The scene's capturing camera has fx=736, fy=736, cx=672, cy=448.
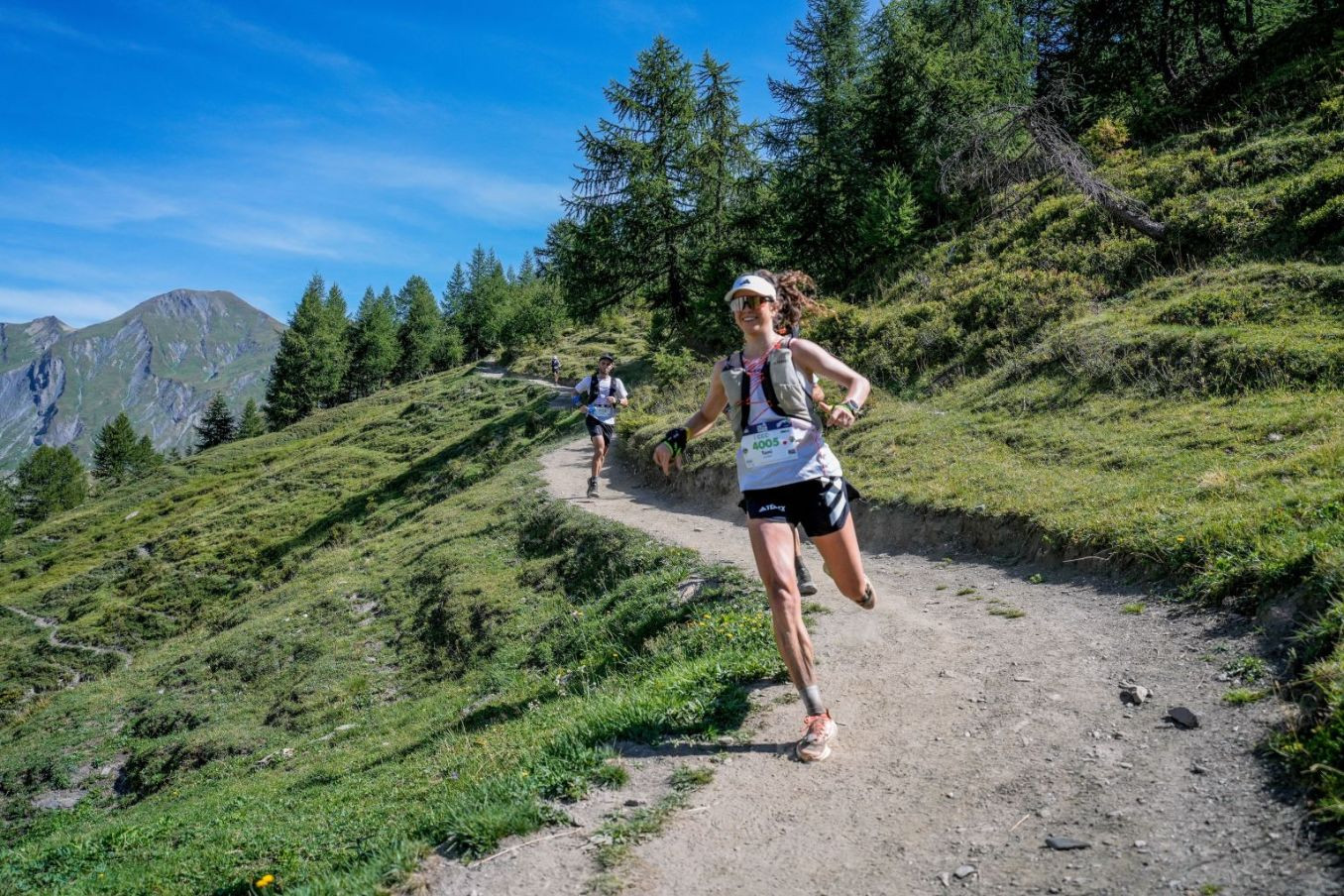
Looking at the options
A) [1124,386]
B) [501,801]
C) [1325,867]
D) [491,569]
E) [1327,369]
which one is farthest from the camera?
[491,569]

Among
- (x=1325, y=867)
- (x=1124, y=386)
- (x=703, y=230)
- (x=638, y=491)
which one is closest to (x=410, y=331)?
(x=703, y=230)

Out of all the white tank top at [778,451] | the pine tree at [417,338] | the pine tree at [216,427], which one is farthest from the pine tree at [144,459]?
the white tank top at [778,451]

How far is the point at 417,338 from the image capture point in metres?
89.3

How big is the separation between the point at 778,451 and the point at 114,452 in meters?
106

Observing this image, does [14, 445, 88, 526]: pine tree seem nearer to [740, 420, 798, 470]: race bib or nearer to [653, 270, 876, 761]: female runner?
[653, 270, 876, 761]: female runner

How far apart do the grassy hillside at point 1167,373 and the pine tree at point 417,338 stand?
72.8 m

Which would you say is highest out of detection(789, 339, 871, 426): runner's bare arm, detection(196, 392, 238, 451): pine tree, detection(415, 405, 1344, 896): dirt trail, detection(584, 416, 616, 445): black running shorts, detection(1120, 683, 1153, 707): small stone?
detection(196, 392, 238, 451): pine tree

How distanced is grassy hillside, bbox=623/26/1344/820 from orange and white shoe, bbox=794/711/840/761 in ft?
7.36

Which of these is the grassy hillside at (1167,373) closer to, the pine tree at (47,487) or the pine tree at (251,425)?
the pine tree at (251,425)

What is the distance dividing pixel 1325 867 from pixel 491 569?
14268 mm

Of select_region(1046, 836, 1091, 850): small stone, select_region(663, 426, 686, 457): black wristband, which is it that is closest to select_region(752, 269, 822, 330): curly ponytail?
select_region(663, 426, 686, 457): black wristband

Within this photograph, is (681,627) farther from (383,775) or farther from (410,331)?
(410,331)

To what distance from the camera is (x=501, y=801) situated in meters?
4.30

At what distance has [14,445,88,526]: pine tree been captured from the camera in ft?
277
